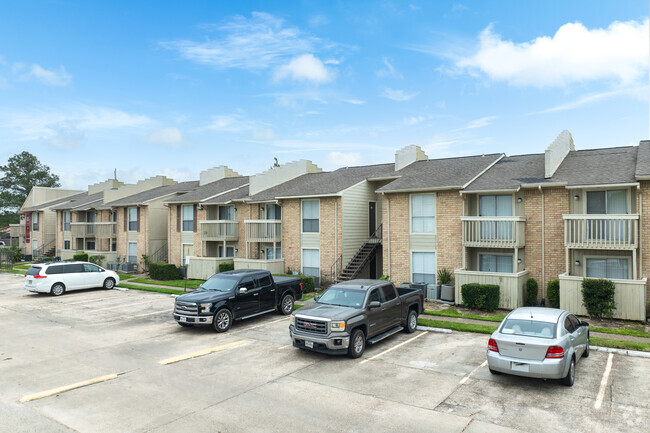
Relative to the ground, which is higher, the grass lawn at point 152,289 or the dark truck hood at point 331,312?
the dark truck hood at point 331,312

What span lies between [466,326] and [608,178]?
827 cm

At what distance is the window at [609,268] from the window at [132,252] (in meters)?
31.3

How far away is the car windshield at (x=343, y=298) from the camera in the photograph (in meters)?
12.3

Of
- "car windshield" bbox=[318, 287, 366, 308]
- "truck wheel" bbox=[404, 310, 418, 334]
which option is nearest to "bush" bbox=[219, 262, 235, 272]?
"car windshield" bbox=[318, 287, 366, 308]

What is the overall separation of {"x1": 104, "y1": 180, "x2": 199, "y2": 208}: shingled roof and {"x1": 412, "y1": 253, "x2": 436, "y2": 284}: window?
22.2 m

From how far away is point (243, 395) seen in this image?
898 cm

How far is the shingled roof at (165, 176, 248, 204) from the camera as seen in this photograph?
103 ft

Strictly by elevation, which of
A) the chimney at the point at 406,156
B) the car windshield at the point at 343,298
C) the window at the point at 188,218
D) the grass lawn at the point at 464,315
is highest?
the chimney at the point at 406,156

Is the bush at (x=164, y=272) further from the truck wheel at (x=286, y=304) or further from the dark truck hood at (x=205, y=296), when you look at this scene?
the dark truck hood at (x=205, y=296)

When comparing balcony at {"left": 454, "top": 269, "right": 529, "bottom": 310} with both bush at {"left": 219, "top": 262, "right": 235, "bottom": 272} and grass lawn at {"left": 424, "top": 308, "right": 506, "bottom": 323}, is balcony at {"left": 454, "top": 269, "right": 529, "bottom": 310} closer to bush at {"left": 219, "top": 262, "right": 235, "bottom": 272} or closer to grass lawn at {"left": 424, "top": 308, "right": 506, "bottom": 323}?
grass lawn at {"left": 424, "top": 308, "right": 506, "bottom": 323}

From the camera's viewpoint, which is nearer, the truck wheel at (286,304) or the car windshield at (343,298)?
the car windshield at (343,298)

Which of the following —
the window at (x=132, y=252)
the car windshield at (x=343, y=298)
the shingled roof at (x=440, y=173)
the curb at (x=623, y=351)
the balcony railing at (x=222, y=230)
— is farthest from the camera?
the window at (x=132, y=252)

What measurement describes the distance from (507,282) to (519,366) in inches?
361

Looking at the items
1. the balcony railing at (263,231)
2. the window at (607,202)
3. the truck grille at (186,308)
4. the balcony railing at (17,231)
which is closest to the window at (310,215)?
the balcony railing at (263,231)
